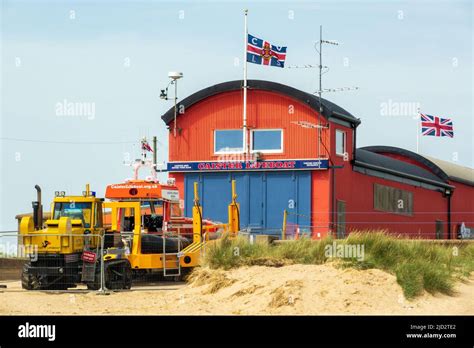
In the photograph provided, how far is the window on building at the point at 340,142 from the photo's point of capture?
40188 millimetres

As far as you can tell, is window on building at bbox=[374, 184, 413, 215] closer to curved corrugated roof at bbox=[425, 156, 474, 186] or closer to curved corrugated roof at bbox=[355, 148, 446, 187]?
curved corrugated roof at bbox=[355, 148, 446, 187]

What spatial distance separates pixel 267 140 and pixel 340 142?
294cm

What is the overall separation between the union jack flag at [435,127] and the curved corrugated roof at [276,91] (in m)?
13.0

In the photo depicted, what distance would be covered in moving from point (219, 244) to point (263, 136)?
15.7 m

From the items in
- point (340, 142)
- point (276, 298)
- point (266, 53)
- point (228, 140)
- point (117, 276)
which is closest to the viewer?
point (276, 298)

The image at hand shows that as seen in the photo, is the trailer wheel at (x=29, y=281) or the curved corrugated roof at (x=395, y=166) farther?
the curved corrugated roof at (x=395, y=166)

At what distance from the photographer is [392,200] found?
4562 cm

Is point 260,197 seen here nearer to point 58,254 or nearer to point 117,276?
point 117,276

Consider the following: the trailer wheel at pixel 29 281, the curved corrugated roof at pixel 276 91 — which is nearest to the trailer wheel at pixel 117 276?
the trailer wheel at pixel 29 281

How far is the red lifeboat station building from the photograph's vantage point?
38.8 m

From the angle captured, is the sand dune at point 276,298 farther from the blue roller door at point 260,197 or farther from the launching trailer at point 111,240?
the blue roller door at point 260,197

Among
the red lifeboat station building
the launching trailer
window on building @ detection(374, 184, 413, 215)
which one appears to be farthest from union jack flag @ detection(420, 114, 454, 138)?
the launching trailer

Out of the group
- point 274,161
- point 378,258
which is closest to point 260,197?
point 274,161

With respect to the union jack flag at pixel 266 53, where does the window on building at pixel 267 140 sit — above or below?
below
